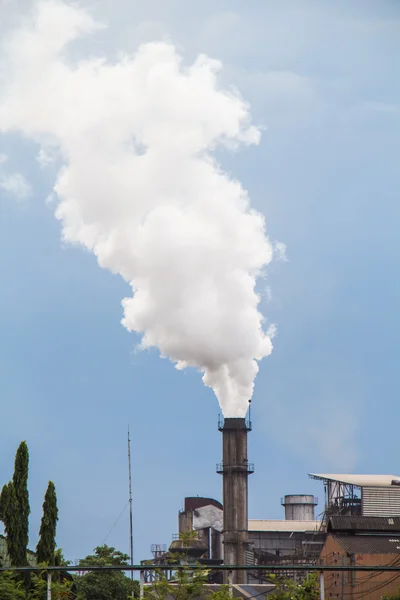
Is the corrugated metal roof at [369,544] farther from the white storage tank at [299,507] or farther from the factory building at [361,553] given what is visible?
the white storage tank at [299,507]

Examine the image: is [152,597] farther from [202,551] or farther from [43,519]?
[202,551]

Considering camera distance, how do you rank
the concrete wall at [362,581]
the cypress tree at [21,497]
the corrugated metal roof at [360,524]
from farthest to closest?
the corrugated metal roof at [360,524] < the concrete wall at [362,581] < the cypress tree at [21,497]

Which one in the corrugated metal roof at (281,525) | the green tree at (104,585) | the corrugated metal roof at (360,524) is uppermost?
the corrugated metal roof at (281,525)

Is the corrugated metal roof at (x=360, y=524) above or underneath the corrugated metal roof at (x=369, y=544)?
above

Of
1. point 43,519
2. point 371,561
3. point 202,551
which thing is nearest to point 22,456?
point 43,519

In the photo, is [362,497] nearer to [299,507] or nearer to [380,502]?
[380,502]

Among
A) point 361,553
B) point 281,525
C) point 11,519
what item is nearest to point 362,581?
point 361,553

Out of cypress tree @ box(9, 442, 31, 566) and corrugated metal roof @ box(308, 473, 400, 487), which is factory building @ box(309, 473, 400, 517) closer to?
corrugated metal roof @ box(308, 473, 400, 487)

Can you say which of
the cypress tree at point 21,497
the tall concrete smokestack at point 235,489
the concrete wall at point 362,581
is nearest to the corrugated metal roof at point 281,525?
the tall concrete smokestack at point 235,489

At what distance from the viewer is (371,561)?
58.0m

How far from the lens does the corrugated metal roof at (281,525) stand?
8875 cm

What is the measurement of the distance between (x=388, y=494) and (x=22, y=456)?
41.1m

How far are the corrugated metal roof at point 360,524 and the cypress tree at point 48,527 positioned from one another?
2463 centimetres

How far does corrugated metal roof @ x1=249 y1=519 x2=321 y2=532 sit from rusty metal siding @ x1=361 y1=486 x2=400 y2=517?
14.6 meters
